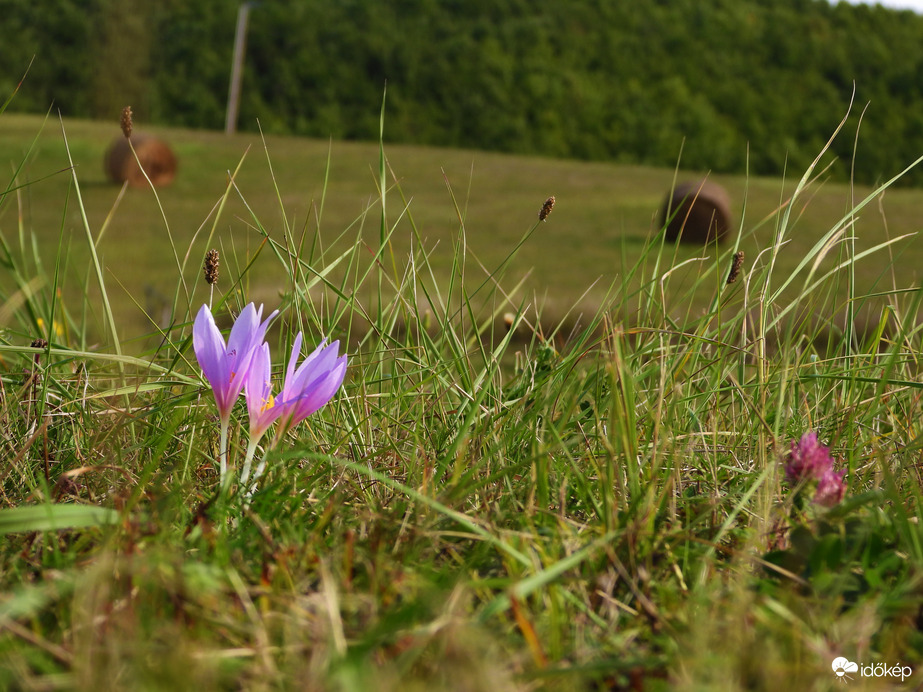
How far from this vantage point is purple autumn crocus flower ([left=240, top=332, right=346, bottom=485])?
0.70 m

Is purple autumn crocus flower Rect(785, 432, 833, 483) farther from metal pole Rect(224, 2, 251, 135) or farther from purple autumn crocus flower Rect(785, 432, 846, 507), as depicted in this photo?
metal pole Rect(224, 2, 251, 135)

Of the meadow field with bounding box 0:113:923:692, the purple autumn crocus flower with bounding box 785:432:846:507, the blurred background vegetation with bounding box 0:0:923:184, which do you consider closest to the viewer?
the meadow field with bounding box 0:113:923:692

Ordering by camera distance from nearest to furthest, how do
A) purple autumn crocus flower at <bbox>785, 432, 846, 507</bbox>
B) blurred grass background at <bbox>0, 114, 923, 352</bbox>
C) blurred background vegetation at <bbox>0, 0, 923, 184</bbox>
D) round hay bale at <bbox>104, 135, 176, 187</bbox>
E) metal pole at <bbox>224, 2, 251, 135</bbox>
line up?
purple autumn crocus flower at <bbox>785, 432, 846, 507</bbox> → blurred grass background at <bbox>0, 114, 923, 352</bbox> → round hay bale at <bbox>104, 135, 176, 187</bbox> → blurred background vegetation at <bbox>0, 0, 923, 184</bbox> → metal pole at <bbox>224, 2, 251, 135</bbox>

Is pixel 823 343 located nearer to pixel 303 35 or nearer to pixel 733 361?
pixel 733 361

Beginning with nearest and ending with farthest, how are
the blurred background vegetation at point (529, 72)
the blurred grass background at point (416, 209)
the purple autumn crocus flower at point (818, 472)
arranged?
the purple autumn crocus flower at point (818, 472), the blurred grass background at point (416, 209), the blurred background vegetation at point (529, 72)

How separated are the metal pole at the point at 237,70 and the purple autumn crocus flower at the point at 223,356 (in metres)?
12.3

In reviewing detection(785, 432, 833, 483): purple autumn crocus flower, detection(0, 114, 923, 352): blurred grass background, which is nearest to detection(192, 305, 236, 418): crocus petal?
detection(785, 432, 833, 483): purple autumn crocus flower

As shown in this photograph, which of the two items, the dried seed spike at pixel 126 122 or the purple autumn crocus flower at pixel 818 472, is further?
the dried seed spike at pixel 126 122

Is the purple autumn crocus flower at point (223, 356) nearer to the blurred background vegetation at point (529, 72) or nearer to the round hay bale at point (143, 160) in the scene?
the round hay bale at point (143, 160)

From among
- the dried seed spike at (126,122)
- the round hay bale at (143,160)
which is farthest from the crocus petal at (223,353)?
the round hay bale at (143,160)

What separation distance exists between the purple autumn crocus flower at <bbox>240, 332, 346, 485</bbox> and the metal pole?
12292 millimetres

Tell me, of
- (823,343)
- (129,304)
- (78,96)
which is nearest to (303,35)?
(78,96)

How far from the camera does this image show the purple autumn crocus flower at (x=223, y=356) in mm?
694

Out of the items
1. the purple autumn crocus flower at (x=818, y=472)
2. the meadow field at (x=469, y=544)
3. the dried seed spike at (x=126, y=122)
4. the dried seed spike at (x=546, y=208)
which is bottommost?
the meadow field at (x=469, y=544)
